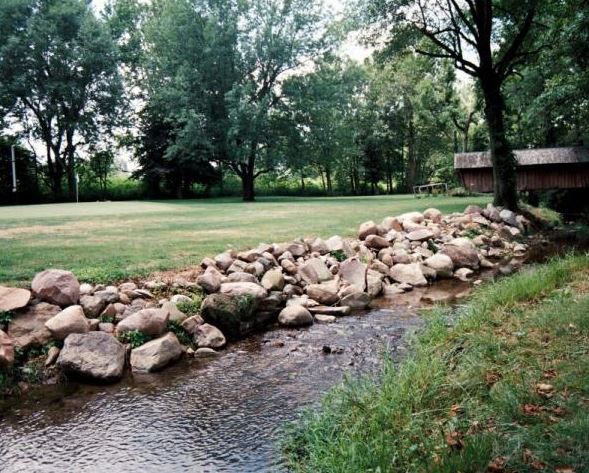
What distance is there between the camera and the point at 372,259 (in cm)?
1082

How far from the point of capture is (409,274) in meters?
10.1

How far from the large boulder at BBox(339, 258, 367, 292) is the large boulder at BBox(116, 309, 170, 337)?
398 cm

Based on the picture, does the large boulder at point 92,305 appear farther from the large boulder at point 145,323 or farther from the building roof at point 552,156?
the building roof at point 552,156

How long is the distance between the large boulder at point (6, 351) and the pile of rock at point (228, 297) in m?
0.01

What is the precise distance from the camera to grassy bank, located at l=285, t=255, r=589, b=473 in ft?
9.25

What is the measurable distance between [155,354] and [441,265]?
23.1ft

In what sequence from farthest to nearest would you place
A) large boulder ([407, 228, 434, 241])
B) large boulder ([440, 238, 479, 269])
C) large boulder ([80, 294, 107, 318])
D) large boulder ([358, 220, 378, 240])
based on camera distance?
large boulder ([407, 228, 434, 241]) → large boulder ([358, 220, 378, 240]) → large boulder ([440, 238, 479, 269]) → large boulder ([80, 294, 107, 318])

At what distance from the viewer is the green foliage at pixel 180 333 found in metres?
6.41

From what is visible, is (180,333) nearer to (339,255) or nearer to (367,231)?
(339,255)

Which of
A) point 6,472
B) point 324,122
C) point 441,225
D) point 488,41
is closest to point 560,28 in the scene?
point 488,41

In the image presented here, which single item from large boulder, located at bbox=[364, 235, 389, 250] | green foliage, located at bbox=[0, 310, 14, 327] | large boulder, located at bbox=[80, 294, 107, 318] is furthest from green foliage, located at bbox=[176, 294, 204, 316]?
large boulder, located at bbox=[364, 235, 389, 250]

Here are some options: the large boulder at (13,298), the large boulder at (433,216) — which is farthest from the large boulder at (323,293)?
the large boulder at (433,216)

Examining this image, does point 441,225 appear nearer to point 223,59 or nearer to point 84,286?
point 84,286

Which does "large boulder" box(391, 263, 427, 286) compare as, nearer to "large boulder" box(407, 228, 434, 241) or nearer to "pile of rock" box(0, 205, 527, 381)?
"pile of rock" box(0, 205, 527, 381)
